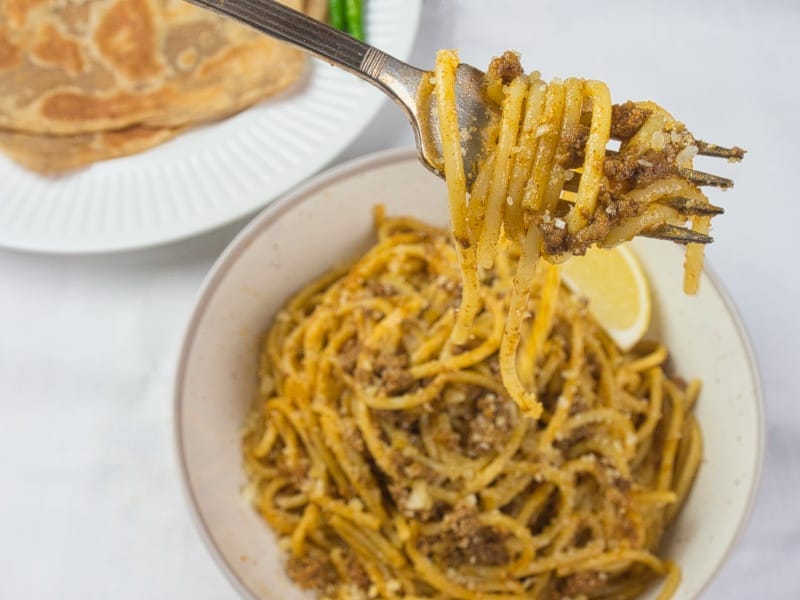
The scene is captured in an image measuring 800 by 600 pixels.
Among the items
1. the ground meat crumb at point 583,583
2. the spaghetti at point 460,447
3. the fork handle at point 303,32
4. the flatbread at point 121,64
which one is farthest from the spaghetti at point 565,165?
the flatbread at point 121,64

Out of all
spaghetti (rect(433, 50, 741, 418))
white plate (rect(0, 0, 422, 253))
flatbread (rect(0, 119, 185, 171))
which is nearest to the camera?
spaghetti (rect(433, 50, 741, 418))

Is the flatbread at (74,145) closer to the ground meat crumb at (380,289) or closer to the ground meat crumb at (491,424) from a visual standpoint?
the ground meat crumb at (380,289)

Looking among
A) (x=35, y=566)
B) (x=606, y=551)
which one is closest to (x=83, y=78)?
(x=35, y=566)

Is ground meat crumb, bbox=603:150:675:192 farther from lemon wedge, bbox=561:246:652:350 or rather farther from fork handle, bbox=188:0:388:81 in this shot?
lemon wedge, bbox=561:246:652:350

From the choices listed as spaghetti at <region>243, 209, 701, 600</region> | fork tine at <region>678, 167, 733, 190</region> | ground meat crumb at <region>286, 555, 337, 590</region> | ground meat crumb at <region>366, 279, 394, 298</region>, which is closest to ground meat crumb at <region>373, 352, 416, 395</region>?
spaghetti at <region>243, 209, 701, 600</region>

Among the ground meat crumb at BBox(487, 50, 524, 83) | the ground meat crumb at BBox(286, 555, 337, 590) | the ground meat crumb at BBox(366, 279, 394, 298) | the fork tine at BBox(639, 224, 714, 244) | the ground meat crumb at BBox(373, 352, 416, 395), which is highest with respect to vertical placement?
the ground meat crumb at BBox(487, 50, 524, 83)

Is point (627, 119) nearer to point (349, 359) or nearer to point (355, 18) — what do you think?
point (349, 359)

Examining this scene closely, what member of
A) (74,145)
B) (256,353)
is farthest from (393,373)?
(74,145)

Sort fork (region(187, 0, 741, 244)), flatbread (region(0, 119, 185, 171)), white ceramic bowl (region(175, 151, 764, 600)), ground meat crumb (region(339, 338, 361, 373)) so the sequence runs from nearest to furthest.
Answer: fork (region(187, 0, 741, 244))
white ceramic bowl (region(175, 151, 764, 600))
ground meat crumb (region(339, 338, 361, 373))
flatbread (region(0, 119, 185, 171))
